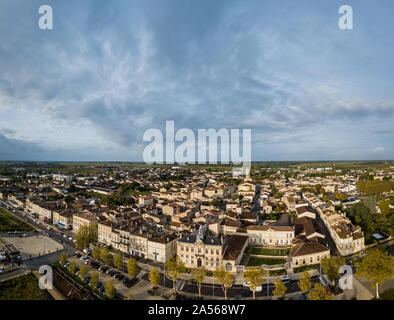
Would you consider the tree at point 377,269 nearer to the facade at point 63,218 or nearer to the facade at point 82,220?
the facade at point 82,220

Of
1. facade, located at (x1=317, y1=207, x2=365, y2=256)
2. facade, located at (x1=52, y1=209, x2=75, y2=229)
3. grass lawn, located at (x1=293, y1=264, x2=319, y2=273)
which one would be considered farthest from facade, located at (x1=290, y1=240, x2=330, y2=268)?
facade, located at (x1=52, y1=209, x2=75, y2=229)

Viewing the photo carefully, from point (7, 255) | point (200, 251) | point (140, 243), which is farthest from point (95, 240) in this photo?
point (200, 251)

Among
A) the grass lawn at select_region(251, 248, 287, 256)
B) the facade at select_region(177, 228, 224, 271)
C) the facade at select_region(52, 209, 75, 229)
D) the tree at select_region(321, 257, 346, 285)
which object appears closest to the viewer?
the tree at select_region(321, 257, 346, 285)

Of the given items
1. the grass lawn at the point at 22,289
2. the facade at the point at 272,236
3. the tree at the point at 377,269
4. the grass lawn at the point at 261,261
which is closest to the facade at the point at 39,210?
the grass lawn at the point at 22,289

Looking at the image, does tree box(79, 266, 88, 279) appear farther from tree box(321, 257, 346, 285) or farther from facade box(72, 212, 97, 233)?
tree box(321, 257, 346, 285)

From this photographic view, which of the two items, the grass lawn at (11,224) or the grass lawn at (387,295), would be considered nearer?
the grass lawn at (387,295)

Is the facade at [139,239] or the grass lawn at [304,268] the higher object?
the facade at [139,239]

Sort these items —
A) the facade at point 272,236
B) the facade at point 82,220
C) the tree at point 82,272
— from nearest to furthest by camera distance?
the tree at point 82,272, the facade at point 272,236, the facade at point 82,220
